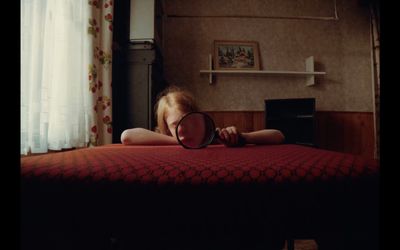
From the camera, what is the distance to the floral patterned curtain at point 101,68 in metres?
1.85

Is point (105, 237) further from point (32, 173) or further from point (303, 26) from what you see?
point (303, 26)

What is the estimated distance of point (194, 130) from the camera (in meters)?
0.82

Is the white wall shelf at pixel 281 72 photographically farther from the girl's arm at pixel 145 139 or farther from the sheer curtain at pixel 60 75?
the girl's arm at pixel 145 139

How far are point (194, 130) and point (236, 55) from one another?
2431 mm

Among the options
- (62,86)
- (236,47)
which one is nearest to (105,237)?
(62,86)

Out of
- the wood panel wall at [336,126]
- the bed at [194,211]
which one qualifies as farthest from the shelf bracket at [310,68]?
the bed at [194,211]

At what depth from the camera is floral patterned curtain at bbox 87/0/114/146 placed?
1846 millimetres

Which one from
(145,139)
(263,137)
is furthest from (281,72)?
(145,139)

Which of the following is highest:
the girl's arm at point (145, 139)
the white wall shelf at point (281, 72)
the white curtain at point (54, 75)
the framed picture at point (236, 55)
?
the framed picture at point (236, 55)

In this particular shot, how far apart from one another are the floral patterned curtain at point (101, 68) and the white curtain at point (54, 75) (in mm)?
47

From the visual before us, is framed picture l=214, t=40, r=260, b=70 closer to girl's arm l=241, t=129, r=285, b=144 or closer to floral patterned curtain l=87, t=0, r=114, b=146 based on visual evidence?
floral patterned curtain l=87, t=0, r=114, b=146

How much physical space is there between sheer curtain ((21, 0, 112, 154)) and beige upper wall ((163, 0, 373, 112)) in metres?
1.20

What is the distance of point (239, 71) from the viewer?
111 inches

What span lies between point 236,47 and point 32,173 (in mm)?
2966
